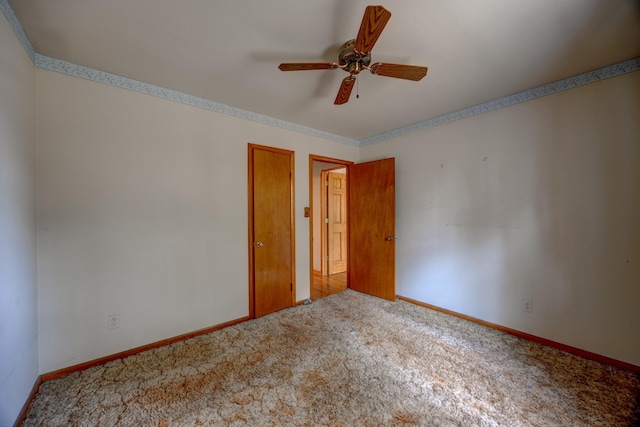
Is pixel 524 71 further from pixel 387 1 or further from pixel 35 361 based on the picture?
pixel 35 361

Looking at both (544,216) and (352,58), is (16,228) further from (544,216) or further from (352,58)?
(544,216)

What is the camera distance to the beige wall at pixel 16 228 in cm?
130

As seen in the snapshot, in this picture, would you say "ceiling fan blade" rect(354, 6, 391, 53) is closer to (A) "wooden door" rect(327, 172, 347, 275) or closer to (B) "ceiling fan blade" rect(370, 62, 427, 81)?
(B) "ceiling fan blade" rect(370, 62, 427, 81)

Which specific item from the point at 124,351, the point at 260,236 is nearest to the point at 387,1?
the point at 260,236

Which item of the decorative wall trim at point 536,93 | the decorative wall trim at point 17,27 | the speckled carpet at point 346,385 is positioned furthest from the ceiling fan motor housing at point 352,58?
the speckled carpet at point 346,385

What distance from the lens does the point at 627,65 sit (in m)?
1.90

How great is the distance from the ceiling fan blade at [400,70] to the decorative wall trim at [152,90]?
1710 mm

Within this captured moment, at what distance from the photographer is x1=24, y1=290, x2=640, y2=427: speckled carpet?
1476 mm

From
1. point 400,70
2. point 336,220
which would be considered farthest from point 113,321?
point 336,220

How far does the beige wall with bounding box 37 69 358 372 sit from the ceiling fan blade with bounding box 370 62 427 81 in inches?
68.6

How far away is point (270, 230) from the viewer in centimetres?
298

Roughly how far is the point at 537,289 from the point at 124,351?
385 centimetres

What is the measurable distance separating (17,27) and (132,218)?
137 cm

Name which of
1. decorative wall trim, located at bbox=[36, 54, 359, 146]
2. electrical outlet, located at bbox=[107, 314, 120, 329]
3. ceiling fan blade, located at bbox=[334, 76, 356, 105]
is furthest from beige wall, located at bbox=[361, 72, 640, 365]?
electrical outlet, located at bbox=[107, 314, 120, 329]
